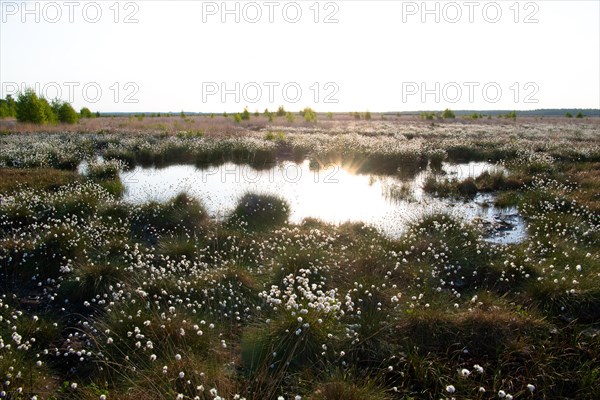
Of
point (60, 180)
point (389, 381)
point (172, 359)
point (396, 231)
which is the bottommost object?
point (389, 381)

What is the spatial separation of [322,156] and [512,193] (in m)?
10.9

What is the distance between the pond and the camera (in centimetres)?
1047

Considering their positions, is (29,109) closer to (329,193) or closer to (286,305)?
(329,193)

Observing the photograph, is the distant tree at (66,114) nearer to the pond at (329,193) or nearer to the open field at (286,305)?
the pond at (329,193)

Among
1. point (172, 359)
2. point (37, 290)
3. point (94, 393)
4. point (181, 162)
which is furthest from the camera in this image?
point (181, 162)

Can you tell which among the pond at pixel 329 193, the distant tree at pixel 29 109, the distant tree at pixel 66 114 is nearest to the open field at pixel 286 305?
the pond at pixel 329 193

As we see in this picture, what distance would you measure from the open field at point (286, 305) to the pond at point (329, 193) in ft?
2.03

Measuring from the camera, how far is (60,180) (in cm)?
1349

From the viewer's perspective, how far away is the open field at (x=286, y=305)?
425 cm

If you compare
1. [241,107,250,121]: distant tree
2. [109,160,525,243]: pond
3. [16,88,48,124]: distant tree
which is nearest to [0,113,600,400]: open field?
[109,160,525,243]: pond

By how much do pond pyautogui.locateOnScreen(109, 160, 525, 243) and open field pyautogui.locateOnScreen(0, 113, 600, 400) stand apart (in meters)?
0.62

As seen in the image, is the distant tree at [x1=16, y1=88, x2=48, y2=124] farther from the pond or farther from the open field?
the open field

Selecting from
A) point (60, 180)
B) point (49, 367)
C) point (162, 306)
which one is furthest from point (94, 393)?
point (60, 180)

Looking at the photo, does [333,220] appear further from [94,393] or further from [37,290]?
[94,393]
